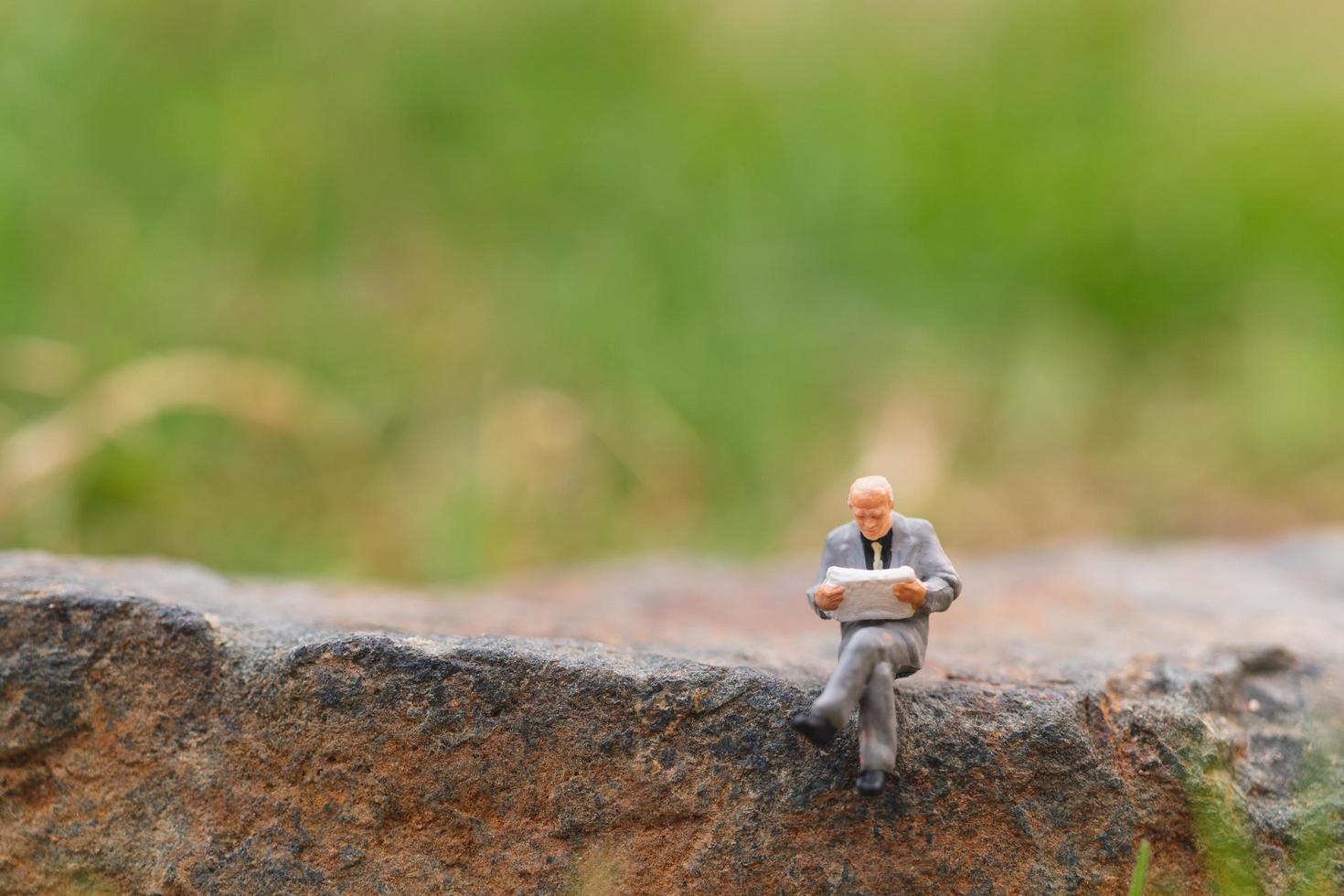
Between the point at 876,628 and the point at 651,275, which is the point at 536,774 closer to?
the point at 876,628

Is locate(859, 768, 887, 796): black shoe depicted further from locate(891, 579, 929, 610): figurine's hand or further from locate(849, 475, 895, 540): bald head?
locate(849, 475, 895, 540): bald head

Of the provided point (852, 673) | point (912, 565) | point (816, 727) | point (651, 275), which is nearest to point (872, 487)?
point (912, 565)

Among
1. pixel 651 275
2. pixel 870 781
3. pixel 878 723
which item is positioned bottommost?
pixel 870 781

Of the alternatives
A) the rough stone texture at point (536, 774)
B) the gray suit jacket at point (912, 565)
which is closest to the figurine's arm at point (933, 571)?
the gray suit jacket at point (912, 565)

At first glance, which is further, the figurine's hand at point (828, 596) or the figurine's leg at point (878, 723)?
the figurine's hand at point (828, 596)

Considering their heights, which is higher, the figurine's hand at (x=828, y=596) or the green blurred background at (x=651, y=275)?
the green blurred background at (x=651, y=275)

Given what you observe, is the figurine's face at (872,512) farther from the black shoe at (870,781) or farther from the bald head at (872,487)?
the black shoe at (870,781)

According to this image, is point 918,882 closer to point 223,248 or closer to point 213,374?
point 213,374

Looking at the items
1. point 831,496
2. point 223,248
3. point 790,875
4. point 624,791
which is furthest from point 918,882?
point 223,248
